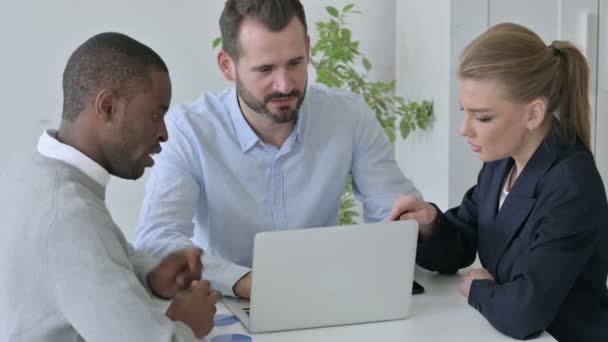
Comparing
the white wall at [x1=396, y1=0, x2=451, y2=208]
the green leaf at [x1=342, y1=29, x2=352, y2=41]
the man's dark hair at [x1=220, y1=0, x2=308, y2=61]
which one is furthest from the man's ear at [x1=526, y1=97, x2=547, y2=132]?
the green leaf at [x1=342, y1=29, x2=352, y2=41]

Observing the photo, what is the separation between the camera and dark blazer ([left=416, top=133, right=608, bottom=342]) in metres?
1.50

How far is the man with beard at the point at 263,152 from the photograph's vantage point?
1999mm

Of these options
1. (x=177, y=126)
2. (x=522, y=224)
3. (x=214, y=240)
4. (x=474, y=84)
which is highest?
(x=474, y=84)

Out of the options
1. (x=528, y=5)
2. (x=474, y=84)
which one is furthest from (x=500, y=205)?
(x=528, y=5)

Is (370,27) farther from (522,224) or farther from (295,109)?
(522,224)

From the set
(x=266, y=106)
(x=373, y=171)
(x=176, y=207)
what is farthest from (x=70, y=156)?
(x=373, y=171)

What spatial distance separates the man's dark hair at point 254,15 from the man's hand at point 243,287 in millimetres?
665

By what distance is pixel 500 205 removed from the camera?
5.89ft

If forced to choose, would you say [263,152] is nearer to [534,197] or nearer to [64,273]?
[534,197]

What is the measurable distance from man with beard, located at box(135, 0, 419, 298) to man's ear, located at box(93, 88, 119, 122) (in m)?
0.59

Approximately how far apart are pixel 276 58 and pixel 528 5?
143cm

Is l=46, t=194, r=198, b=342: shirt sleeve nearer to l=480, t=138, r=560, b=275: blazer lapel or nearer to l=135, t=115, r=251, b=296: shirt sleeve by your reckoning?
l=135, t=115, r=251, b=296: shirt sleeve

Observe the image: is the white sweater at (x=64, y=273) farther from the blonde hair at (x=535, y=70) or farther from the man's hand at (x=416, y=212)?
the blonde hair at (x=535, y=70)

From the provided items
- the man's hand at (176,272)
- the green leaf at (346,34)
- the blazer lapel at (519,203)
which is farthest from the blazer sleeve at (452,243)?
the green leaf at (346,34)
